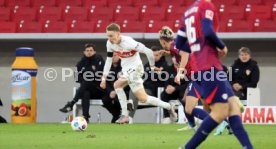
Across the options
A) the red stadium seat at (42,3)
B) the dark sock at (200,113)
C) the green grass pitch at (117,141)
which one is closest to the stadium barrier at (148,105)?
the red stadium seat at (42,3)

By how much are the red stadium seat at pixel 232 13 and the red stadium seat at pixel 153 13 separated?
1.42 m

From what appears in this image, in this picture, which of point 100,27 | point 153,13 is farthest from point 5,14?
point 153,13

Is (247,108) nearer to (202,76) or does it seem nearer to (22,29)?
(22,29)

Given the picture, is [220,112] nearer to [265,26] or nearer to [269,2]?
[265,26]

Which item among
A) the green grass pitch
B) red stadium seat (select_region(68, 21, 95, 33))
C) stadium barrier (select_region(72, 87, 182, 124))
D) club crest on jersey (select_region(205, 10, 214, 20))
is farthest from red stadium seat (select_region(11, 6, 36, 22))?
club crest on jersey (select_region(205, 10, 214, 20))

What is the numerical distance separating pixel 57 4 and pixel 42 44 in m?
1.11

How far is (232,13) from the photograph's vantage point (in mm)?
16922

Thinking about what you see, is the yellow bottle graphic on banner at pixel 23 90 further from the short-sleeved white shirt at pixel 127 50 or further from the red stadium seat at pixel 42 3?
the red stadium seat at pixel 42 3

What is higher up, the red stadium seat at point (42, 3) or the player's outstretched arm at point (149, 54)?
the red stadium seat at point (42, 3)

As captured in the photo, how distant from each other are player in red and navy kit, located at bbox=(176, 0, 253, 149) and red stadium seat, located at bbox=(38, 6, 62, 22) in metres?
11.0

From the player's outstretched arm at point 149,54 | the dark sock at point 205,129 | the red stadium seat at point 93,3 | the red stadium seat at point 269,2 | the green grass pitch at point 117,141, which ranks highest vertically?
the red stadium seat at point 93,3

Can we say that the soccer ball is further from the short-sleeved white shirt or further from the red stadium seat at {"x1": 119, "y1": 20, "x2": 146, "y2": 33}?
the red stadium seat at {"x1": 119, "y1": 20, "x2": 146, "y2": 33}

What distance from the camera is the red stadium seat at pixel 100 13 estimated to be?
17609mm

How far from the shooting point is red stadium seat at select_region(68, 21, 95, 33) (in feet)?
56.9
